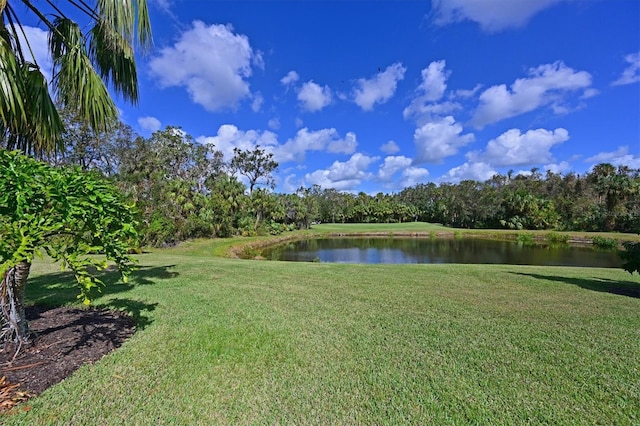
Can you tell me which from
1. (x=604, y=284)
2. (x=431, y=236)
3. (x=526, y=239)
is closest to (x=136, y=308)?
(x=604, y=284)

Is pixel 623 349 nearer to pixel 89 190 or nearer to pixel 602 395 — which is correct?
pixel 602 395

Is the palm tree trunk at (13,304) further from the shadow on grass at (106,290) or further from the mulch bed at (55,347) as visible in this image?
the shadow on grass at (106,290)

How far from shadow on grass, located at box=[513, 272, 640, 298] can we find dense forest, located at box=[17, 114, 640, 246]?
158 cm

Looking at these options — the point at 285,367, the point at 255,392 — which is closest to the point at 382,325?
the point at 285,367

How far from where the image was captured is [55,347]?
307 centimetres

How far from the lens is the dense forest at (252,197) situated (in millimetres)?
18578

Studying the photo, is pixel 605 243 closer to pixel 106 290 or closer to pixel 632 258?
pixel 632 258

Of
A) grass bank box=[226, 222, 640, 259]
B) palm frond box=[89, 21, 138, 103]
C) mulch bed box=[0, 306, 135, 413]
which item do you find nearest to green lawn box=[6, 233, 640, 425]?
mulch bed box=[0, 306, 135, 413]

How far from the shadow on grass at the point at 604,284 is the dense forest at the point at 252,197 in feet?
5.19

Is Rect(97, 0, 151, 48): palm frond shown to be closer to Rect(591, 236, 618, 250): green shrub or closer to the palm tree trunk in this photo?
the palm tree trunk

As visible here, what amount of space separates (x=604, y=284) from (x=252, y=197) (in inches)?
1091

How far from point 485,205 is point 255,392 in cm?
4673

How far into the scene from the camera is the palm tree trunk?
113 inches

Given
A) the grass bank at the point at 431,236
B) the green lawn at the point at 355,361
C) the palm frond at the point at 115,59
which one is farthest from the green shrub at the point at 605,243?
the palm frond at the point at 115,59
